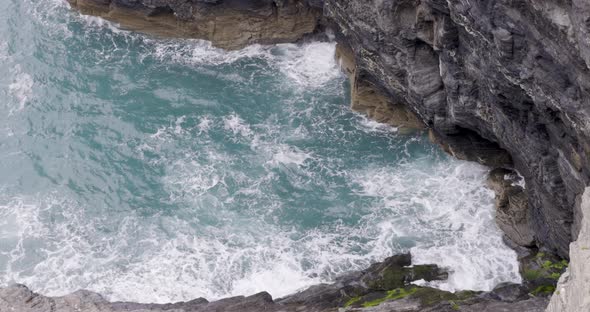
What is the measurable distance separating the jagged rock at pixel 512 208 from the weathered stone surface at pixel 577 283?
19826 millimetres

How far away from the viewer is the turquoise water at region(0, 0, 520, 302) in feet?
136

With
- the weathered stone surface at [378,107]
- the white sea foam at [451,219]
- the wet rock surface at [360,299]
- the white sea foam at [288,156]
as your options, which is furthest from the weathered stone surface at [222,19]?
the wet rock surface at [360,299]

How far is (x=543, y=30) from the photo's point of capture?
3052 cm

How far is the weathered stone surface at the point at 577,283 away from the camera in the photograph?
62.7 ft

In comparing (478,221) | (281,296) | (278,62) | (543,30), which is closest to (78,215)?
(281,296)

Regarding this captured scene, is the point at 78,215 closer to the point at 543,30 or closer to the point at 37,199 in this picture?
the point at 37,199

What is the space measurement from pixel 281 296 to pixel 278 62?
70.9 feet

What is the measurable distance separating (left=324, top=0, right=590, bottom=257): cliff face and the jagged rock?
70 cm

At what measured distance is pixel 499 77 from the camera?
35531mm

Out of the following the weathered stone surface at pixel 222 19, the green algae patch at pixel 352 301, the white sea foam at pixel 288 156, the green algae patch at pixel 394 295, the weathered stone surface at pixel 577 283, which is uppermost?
the weathered stone surface at pixel 222 19

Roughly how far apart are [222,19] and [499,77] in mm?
26209

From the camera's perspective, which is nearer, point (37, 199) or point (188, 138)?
point (37, 199)

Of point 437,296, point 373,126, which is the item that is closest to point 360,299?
point 437,296

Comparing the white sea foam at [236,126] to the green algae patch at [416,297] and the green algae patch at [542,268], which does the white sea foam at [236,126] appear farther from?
the green algae patch at [542,268]
